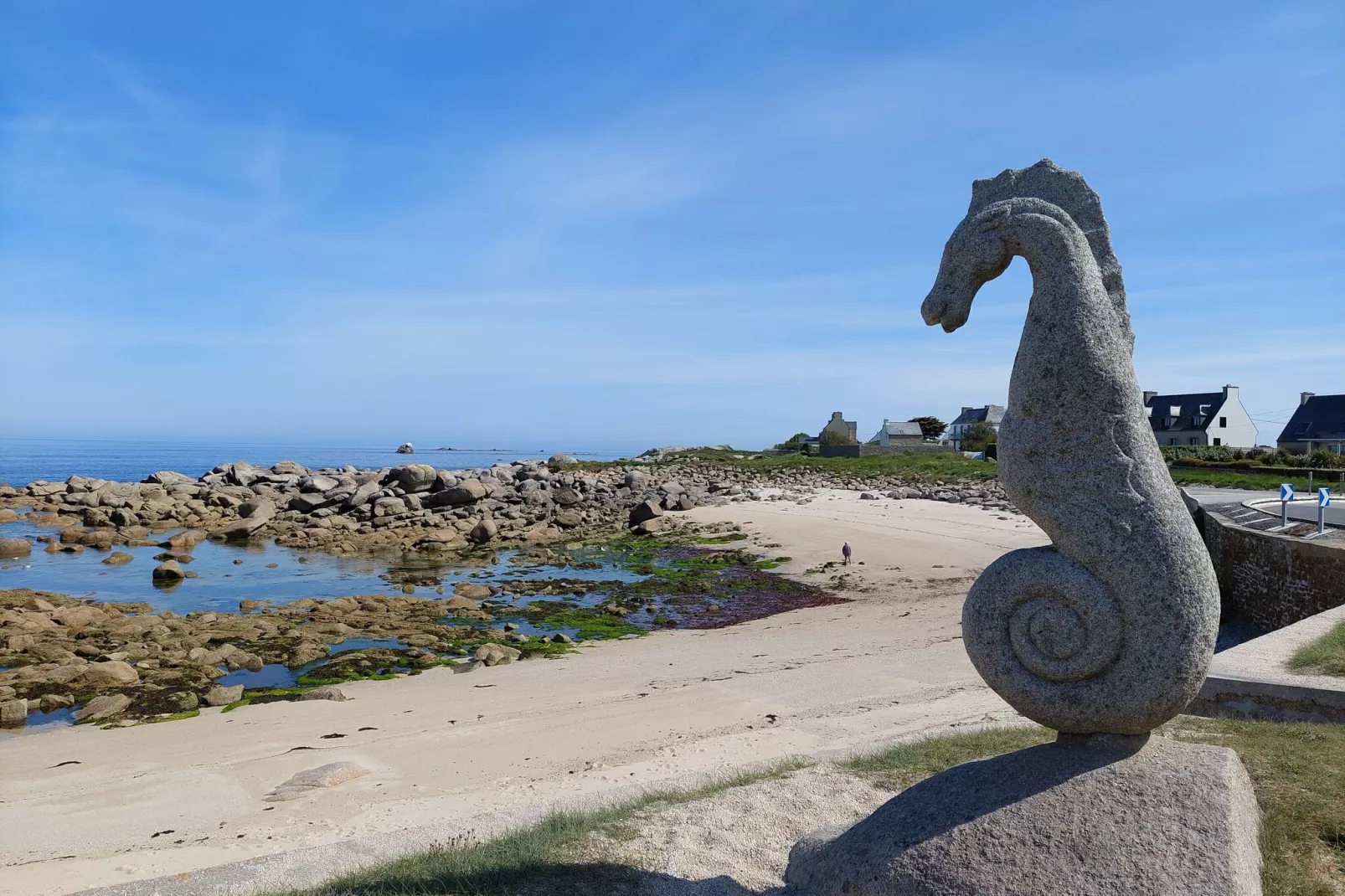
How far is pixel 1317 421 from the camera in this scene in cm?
5353

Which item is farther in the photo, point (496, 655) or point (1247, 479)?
point (1247, 479)

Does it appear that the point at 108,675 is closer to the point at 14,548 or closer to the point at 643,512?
the point at 14,548

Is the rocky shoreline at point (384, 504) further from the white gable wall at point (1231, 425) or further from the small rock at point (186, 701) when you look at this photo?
the white gable wall at point (1231, 425)

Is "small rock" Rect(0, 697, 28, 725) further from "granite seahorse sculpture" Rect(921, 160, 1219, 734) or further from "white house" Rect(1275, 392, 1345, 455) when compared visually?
"white house" Rect(1275, 392, 1345, 455)

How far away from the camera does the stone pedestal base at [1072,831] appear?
4.07 m

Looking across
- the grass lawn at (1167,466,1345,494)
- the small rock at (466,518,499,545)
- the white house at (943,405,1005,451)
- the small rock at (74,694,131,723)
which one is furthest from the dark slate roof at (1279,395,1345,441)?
the small rock at (74,694,131,723)

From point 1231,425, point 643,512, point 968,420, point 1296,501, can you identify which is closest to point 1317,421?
point 1231,425

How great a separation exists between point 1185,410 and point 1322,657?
190 ft


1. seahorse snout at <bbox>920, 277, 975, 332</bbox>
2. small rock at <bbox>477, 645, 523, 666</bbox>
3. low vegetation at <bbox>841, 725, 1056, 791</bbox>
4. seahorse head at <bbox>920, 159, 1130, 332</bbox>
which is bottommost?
small rock at <bbox>477, 645, 523, 666</bbox>

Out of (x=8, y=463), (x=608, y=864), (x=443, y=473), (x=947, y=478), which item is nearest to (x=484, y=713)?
(x=608, y=864)

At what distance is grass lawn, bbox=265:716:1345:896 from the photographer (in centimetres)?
481

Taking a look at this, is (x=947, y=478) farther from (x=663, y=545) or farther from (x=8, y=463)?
(x=8, y=463)

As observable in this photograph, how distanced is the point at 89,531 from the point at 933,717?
31.7m

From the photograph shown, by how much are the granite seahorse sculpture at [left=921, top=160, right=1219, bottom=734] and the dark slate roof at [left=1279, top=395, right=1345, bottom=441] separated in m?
57.9
